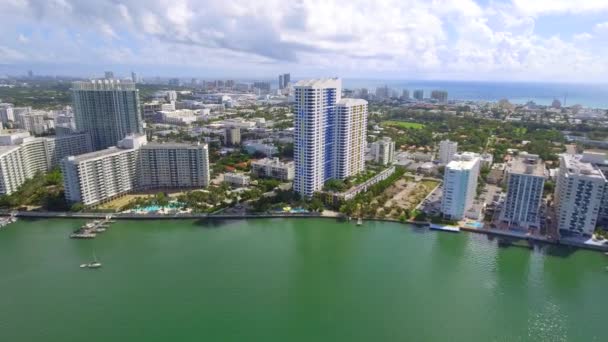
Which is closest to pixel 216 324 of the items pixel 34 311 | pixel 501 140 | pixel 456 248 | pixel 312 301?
pixel 312 301

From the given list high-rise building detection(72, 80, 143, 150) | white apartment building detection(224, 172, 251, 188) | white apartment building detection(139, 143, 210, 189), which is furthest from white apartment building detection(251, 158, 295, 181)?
high-rise building detection(72, 80, 143, 150)

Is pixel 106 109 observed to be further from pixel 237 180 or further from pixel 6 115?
pixel 6 115

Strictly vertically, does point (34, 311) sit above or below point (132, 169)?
below

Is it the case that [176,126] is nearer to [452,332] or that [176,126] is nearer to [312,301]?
[312,301]

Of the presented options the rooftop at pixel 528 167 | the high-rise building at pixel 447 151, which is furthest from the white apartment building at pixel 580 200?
the high-rise building at pixel 447 151

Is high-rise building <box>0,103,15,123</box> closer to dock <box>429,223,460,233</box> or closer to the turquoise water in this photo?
the turquoise water
